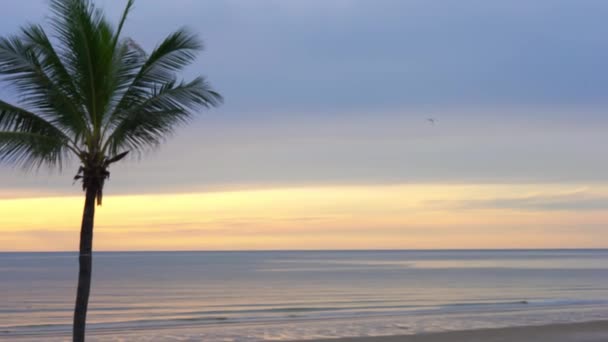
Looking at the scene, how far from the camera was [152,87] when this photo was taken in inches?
569

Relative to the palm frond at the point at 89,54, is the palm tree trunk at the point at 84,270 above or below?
below

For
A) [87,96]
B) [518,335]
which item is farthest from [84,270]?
[518,335]

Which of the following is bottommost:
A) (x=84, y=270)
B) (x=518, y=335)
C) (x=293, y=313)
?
(x=518, y=335)

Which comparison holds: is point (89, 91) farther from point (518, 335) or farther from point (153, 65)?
point (518, 335)

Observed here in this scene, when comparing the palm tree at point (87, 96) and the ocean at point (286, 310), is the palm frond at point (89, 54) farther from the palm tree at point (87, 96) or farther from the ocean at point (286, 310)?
the ocean at point (286, 310)

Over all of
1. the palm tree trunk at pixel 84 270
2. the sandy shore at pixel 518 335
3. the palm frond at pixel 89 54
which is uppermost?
the palm frond at pixel 89 54

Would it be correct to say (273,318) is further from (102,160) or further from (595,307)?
(102,160)

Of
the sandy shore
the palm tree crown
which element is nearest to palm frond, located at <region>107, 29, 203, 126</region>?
the palm tree crown

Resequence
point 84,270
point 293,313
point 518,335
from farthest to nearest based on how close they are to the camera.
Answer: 1. point 293,313
2. point 518,335
3. point 84,270

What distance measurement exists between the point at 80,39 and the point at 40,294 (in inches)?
1621

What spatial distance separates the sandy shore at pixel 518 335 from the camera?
24484 mm

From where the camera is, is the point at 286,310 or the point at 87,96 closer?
the point at 87,96

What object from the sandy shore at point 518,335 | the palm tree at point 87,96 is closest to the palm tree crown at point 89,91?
the palm tree at point 87,96

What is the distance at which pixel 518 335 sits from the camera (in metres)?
25.5
